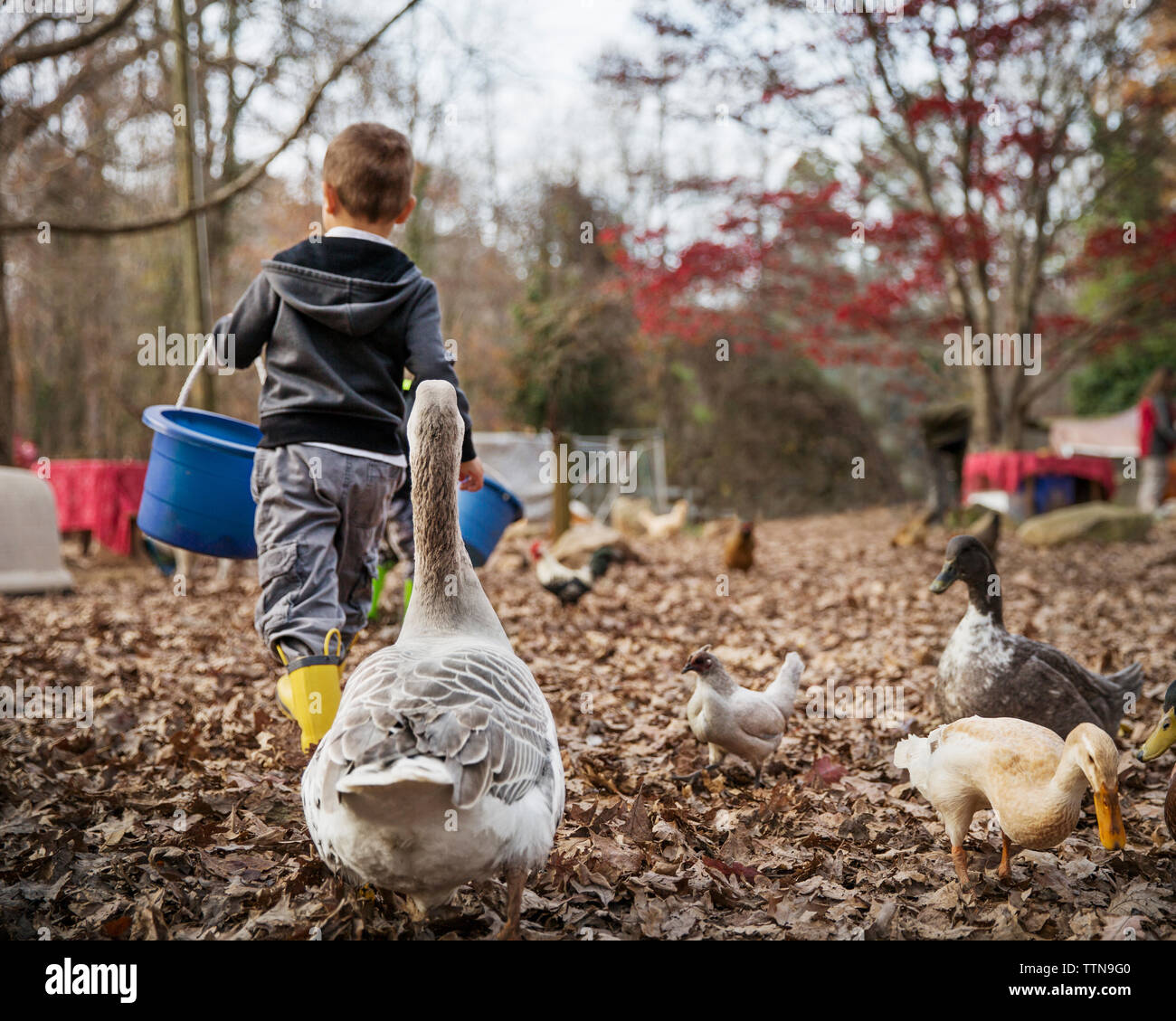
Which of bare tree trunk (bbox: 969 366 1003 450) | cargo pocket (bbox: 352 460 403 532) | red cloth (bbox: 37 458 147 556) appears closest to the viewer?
cargo pocket (bbox: 352 460 403 532)

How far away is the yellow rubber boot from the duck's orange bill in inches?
88.9

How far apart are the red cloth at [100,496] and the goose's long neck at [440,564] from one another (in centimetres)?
810

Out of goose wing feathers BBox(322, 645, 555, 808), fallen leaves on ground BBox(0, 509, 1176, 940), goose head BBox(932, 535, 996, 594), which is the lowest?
fallen leaves on ground BBox(0, 509, 1176, 940)

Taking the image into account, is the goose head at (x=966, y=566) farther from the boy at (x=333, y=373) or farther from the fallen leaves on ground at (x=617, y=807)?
the boy at (x=333, y=373)

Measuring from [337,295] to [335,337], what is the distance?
0.17 meters

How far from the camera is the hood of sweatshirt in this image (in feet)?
10.8

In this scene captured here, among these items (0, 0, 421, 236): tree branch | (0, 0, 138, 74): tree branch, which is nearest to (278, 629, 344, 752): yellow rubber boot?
(0, 0, 421, 236): tree branch

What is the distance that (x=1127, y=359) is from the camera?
18375mm

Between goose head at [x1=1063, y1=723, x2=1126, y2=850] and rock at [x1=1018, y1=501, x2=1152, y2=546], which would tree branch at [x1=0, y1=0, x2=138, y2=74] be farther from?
rock at [x1=1018, y1=501, x2=1152, y2=546]
